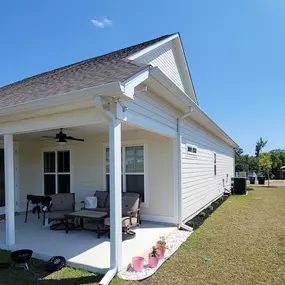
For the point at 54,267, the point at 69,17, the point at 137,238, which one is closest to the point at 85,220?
the point at 137,238

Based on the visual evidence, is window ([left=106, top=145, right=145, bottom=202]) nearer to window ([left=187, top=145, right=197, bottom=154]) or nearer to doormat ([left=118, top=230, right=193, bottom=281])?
window ([left=187, top=145, right=197, bottom=154])

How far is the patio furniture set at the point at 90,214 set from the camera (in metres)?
5.53

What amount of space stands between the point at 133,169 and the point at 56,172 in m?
3.10

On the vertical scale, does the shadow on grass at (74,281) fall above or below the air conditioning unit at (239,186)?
above

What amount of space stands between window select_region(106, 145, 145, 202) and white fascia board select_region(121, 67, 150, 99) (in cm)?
325

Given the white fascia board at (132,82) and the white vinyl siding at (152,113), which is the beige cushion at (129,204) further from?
Answer: the white fascia board at (132,82)

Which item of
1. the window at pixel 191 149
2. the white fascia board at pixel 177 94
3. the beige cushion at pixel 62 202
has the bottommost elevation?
the beige cushion at pixel 62 202

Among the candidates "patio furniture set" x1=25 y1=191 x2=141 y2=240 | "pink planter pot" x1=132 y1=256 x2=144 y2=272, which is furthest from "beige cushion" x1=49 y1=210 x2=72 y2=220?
"pink planter pot" x1=132 y1=256 x2=144 y2=272

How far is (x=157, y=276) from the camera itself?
12.1 feet

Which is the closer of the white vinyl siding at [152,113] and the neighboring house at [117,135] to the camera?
the neighboring house at [117,135]

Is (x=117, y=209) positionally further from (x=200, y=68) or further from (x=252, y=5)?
(x=200, y=68)

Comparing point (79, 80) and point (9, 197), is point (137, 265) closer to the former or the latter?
point (9, 197)

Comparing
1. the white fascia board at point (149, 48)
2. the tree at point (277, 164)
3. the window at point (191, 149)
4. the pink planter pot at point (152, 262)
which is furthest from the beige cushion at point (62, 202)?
the tree at point (277, 164)

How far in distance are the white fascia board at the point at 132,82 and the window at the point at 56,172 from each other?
209 inches
